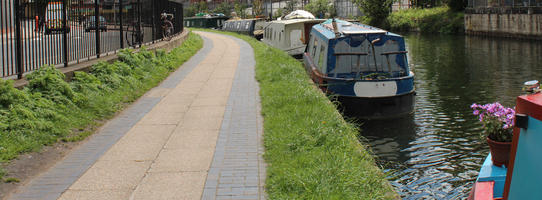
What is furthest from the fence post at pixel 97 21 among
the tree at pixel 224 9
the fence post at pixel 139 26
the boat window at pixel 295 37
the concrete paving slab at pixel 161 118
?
the tree at pixel 224 9

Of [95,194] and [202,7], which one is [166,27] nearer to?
[95,194]

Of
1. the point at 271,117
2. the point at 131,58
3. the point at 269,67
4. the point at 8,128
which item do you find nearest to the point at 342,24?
the point at 269,67

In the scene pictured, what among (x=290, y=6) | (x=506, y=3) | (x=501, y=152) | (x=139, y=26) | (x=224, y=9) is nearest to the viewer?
(x=501, y=152)

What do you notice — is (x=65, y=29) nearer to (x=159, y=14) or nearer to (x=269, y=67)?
(x=269, y=67)

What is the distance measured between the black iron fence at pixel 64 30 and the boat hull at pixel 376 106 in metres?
5.77

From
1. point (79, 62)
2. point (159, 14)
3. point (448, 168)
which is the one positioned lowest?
point (448, 168)

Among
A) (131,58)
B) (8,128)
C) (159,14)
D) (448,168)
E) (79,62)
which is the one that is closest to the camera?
(8,128)

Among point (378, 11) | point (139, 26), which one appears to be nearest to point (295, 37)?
point (139, 26)

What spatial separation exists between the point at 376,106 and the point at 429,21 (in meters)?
41.0

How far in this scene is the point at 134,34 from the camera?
1773cm

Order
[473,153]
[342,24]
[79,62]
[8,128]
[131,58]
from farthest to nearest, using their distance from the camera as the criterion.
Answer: [342,24] → [131,58] → [79,62] → [473,153] → [8,128]

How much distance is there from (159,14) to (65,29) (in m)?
11.0

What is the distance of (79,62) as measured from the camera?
39.2 feet

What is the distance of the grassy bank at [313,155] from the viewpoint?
5.34 metres
